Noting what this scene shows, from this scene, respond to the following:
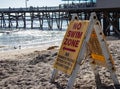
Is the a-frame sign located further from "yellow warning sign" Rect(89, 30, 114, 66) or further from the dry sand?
the dry sand

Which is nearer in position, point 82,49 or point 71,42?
point 82,49

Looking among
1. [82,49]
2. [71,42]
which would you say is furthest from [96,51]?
[82,49]

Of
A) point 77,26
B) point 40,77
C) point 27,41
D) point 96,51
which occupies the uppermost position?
point 77,26

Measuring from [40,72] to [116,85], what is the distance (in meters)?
2.18

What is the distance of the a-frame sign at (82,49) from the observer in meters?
5.69

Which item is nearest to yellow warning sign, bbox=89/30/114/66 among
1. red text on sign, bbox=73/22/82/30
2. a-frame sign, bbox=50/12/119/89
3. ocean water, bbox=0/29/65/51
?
a-frame sign, bbox=50/12/119/89

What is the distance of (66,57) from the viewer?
20.0ft

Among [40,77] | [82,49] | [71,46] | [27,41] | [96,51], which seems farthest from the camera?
[27,41]

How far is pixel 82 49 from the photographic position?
5.69m

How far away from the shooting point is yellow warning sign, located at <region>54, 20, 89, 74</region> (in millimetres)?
5773

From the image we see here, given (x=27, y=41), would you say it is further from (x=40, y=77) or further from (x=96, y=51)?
(x=96, y=51)

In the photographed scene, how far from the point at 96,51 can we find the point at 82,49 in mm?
702

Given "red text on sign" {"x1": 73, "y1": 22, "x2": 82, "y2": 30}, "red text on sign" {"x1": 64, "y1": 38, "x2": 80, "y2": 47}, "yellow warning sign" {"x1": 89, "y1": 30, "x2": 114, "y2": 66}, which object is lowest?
"yellow warning sign" {"x1": 89, "y1": 30, "x2": 114, "y2": 66}

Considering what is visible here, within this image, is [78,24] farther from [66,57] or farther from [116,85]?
[116,85]
